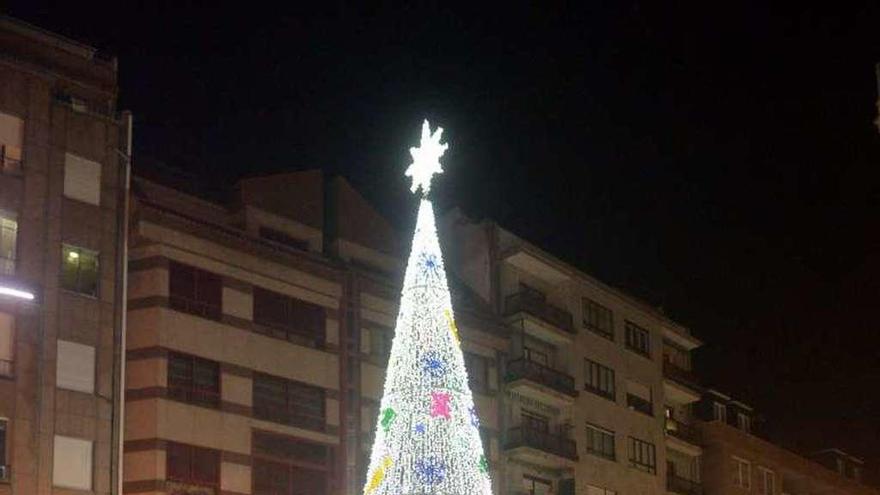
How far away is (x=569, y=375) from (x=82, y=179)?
30.8m

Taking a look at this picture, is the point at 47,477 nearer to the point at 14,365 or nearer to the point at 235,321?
the point at 14,365

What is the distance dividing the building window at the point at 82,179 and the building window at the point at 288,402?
9.17 m

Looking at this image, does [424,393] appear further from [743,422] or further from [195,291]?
[743,422]

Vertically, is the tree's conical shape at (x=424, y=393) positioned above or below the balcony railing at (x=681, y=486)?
below

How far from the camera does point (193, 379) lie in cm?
4966

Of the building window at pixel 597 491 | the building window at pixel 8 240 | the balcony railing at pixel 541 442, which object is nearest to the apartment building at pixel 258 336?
the building window at pixel 8 240

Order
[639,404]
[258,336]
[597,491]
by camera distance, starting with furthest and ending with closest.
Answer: [639,404], [597,491], [258,336]

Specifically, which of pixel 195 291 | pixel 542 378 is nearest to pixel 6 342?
pixel 195 291

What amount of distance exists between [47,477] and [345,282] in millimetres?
16349

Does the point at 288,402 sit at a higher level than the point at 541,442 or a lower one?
lower

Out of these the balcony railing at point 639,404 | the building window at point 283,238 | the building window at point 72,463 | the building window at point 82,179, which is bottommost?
the building window at point 72,463

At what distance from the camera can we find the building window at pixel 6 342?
43.5 metres

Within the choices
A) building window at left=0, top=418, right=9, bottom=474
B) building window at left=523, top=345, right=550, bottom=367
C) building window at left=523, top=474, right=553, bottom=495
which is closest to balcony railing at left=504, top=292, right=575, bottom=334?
building window at left=523, top=345, right=550, bottom=367

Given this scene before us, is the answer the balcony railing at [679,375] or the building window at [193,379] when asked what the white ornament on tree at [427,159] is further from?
the balcony railing at [679,375]
